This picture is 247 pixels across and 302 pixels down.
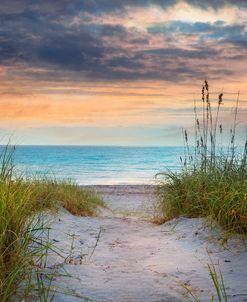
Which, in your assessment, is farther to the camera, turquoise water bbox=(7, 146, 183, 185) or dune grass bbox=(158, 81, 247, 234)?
turquoise water bbox=(7, 146, 183, 185)

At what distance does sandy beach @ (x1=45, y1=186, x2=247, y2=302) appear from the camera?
11.5 feet

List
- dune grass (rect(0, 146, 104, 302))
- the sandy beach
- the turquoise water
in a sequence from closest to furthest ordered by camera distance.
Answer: dune grass (rect(0, 146, 104, 302))
the sandy beach
the turquoise water

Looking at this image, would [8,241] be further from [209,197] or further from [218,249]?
[209,197]

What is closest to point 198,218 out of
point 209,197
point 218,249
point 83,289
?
point 209,197

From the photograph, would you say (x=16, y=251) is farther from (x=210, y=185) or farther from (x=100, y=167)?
(x=100, y=167)

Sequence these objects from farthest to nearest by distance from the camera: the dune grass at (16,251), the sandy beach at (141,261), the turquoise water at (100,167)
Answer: the turquoise water at (100,167)
the sandy beach at (141,261)
the dune grass at (16,251)

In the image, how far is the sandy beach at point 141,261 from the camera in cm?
351

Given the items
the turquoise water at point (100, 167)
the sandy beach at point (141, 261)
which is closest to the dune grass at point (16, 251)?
the sandy beach at point (141, 261)

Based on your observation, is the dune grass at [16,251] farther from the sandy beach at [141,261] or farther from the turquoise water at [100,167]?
the turquoise water at [100,167]

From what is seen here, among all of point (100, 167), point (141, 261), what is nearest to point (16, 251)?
point (141, 261)

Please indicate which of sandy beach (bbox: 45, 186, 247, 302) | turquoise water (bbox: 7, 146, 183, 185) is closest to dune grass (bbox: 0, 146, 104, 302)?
sandy beach (bbox: 45, 186, 247, 302)

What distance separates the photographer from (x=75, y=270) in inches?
156

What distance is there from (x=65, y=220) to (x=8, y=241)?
2.92m

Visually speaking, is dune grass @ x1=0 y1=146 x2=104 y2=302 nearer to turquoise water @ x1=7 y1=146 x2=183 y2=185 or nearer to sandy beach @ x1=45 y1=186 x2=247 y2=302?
sandy beach @ x1=45 y1=186 x2=247 y2=302
